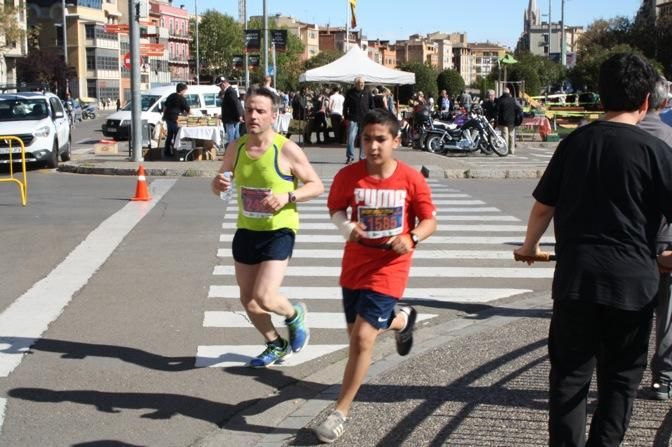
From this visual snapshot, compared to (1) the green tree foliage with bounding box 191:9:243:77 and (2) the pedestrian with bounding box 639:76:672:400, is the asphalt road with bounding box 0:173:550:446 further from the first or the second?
(1) the green tree foliage with bounding box 191:9:243:77

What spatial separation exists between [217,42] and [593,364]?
530ft

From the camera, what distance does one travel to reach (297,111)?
36.5m

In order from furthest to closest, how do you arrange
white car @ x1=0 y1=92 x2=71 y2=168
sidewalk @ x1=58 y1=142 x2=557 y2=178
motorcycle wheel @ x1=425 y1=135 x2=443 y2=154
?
motorcycle wheel @ x1=425 y1=135 x2=443 y2=154 → white car @ x1=0 y1=92 x2=71 y2=168 → sidewalk @ x1=58 y1=142 x2=557 y2=178

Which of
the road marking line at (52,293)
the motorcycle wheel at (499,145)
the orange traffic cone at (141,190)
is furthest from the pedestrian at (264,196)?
the motorcycle wheel at (499,145)

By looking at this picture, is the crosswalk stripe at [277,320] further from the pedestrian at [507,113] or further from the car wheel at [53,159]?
the pedestrian at [507,113]

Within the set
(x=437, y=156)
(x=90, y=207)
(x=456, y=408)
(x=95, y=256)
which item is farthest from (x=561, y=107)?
(x=456, y=408)

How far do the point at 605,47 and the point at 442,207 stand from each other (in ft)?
220

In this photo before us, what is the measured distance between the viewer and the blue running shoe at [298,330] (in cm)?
705

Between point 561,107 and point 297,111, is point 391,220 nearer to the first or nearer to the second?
point 297,111

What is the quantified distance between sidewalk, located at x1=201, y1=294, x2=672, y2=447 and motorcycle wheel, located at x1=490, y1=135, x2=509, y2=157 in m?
20.3

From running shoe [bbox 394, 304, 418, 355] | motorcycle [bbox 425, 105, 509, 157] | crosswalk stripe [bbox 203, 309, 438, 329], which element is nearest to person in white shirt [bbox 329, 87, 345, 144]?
motorcycle [bbox 425, 105, 509, 157]

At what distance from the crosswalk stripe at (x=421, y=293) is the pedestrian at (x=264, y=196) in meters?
2.80

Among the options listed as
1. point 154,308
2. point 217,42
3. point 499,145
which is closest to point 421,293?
point 154,308

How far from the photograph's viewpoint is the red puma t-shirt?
5.53 metres
